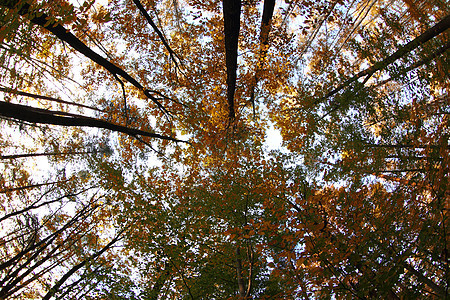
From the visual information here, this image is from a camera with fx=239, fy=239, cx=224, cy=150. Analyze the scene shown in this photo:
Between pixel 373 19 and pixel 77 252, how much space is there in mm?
12634

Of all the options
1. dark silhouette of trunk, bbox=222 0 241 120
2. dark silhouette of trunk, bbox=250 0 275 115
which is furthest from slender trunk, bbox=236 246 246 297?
dark silhouette of trunk, bbox=250 0 275 115

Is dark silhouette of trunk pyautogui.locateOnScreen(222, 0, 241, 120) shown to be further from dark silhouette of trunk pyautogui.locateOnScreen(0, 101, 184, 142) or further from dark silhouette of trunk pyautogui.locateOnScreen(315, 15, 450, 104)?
dark silhouette of trunk pyautogui.locateOnScreen(315, 15, 450, 104)

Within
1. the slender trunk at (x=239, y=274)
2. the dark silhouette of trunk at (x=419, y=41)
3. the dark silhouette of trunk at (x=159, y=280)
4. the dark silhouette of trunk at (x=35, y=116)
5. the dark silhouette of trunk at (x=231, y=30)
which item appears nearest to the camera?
the dark silhouette of trunk at (x=35, y=116)

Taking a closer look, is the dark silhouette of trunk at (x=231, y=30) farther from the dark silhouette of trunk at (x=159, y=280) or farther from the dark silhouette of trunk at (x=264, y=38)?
the dark silhouette of trunk at (x=159, y=280)

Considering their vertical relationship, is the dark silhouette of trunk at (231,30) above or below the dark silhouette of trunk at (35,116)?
above

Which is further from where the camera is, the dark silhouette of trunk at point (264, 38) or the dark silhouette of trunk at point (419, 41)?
the dark silhouette of trunk at point (264, 38)

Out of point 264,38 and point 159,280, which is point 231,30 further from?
point 159,280

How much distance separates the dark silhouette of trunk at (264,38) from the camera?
551 centimetres

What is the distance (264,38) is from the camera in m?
6.93

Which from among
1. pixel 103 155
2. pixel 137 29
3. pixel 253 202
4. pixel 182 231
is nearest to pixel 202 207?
pixel 182 231

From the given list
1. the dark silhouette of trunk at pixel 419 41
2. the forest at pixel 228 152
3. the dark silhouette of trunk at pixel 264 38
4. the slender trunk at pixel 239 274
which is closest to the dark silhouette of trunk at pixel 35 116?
the forest at pixel 228 152

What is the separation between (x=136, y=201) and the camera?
7.02 m

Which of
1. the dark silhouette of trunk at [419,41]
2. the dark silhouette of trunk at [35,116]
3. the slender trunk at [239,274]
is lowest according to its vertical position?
the slender trunk at [239,274]

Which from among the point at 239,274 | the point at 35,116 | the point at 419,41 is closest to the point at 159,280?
the point at 239,274
